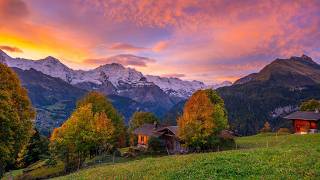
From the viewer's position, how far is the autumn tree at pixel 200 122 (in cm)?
7162

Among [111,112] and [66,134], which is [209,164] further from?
[111,112]

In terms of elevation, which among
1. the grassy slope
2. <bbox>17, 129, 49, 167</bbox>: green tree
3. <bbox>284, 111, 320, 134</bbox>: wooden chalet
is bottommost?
<bbox>17, 129, 49, 167</bbox>: green tree

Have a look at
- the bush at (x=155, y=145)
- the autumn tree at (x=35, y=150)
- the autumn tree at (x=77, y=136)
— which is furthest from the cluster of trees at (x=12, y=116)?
the autumn tree at (x=35, y=150)

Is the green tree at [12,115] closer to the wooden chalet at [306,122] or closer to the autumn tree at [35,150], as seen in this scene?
the autumn tree at [35,150]

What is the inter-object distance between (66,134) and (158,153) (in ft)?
92.7

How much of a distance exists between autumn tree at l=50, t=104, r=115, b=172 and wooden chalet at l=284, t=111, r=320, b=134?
68839mm

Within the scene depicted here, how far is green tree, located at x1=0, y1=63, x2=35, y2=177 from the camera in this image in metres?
43.8

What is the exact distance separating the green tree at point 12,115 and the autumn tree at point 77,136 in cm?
2019

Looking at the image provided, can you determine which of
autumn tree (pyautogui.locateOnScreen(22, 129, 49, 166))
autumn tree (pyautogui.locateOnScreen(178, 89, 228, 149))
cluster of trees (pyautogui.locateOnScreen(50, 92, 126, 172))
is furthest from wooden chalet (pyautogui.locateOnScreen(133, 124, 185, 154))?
autumn tree (pyautogui.locateOnScreen(22, 129, 49, 166))

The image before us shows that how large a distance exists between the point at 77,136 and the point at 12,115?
25762mm

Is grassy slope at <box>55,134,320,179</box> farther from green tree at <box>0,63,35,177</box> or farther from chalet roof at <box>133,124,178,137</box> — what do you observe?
chalet roof at <box>133,124,178,137</box>

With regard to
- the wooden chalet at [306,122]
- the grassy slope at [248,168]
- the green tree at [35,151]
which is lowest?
the green tree at [35,151]

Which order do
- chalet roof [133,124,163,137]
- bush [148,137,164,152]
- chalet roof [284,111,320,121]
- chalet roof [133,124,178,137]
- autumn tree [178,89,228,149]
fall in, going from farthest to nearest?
chalet roof [284,111,320,121] → chalet roof [133,124,163,137] → chalet roof [133,124,178,137] → bush [148,137,164,152] → autumn tree [178,89,228,149]

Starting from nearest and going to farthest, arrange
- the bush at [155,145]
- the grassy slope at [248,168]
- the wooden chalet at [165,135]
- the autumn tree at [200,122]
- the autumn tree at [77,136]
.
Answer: the grassy slope at [248,168]
the autumn tree at [77,136]
the autumn tree at [200,122]
the bush at [155,145]
the wooden chalet at [165,135]
